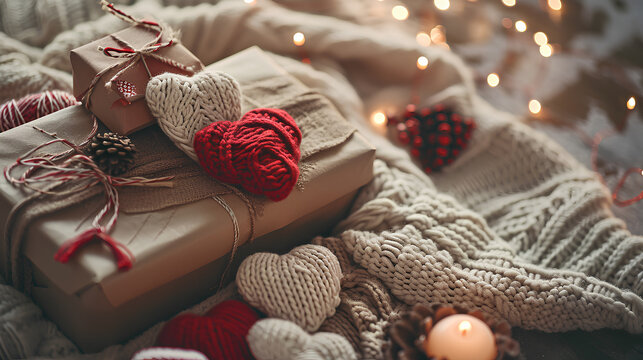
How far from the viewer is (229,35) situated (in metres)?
1.34

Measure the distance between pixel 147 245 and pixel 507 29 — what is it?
1454 millimetres

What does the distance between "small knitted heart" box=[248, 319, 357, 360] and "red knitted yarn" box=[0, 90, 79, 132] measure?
620 millimetres

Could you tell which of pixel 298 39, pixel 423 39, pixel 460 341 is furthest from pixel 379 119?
pixel 460 341

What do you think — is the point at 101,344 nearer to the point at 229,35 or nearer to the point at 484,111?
the point at 229,35

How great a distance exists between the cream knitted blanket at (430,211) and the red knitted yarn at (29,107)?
13 cm

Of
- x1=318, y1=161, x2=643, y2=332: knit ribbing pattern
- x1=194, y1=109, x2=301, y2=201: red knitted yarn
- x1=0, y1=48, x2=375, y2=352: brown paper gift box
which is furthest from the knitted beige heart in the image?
x1=318, y1=161, x2=643, y2=332: knit ribbing pattern

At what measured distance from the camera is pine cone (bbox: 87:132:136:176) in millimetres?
824

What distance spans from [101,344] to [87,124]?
1.28ft

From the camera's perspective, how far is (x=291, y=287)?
84 cm

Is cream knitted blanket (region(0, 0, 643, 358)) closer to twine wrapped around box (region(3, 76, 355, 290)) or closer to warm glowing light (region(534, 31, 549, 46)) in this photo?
twine wrapped around box (region(3, 76, 355, 290))

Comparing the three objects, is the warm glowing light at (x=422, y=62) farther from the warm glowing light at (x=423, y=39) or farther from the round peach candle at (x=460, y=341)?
the round peach candle at (x=460, y=341)

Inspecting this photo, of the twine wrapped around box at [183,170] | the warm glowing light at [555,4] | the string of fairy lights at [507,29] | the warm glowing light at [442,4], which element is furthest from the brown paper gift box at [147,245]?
the warm glowing light at [555,4]

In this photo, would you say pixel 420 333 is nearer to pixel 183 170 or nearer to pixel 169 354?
pixel 169 354

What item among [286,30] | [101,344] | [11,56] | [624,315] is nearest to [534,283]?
[624,315]
